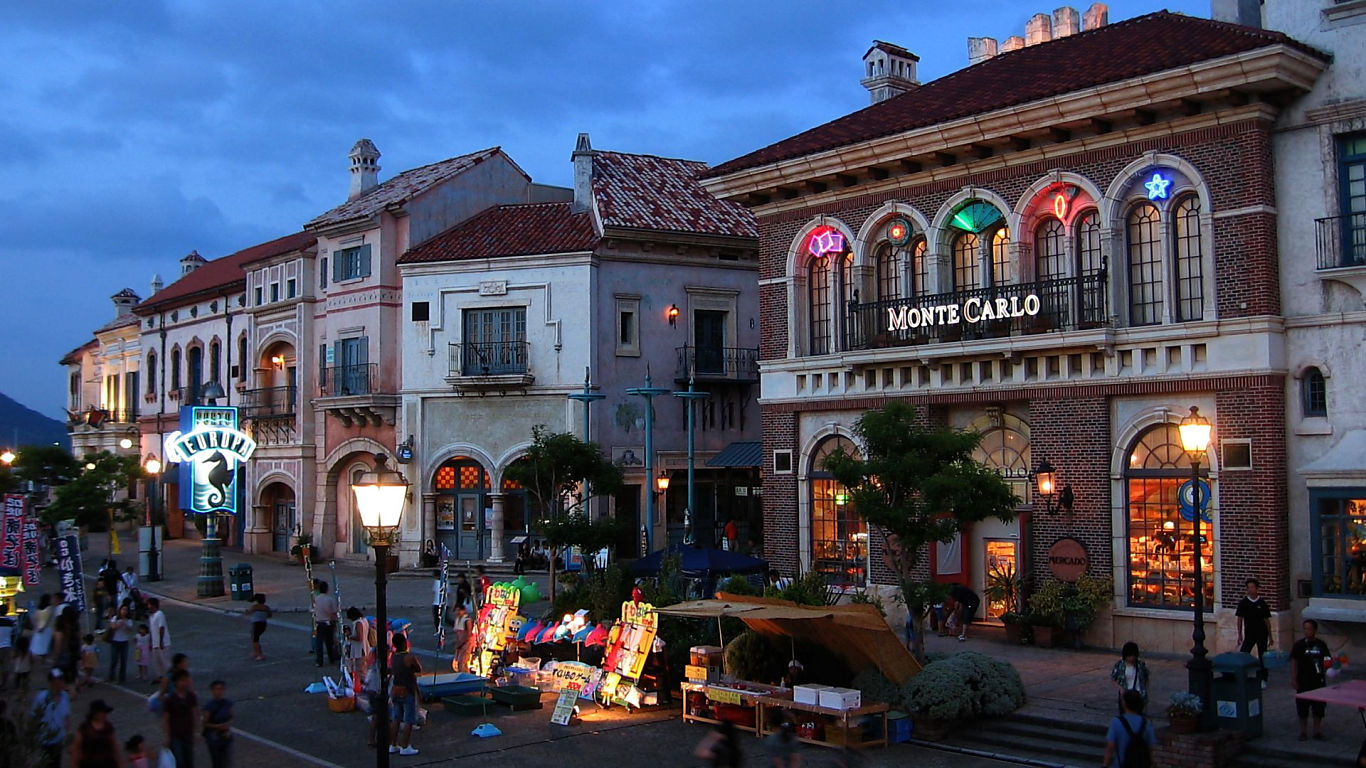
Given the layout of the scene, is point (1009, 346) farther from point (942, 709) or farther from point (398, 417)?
point (398, 417)

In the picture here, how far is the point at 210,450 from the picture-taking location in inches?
1085

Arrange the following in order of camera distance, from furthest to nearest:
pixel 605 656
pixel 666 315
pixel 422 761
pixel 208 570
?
pixel 666 315
pixel 208 570
pixel 605 656
pixel 422 761

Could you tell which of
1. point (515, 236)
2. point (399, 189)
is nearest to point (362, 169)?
point (399, 189)

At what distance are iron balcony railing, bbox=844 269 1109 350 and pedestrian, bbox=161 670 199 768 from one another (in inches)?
616

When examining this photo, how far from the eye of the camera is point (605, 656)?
769 inches

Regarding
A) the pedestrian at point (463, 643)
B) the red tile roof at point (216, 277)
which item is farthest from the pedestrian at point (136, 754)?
the red tile roof at point (216, 277)

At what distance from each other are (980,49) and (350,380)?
77.2 ft

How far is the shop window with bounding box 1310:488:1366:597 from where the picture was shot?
1972 cm

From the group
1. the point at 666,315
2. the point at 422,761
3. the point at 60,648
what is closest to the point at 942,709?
the point at 422,761

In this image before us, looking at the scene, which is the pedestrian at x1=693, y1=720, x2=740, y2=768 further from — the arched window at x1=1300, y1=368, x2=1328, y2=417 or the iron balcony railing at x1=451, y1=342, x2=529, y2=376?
the iron balcony railing at x1=451, y1=342, x2=529, y2=376

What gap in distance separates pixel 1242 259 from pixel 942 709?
9669 millimetres

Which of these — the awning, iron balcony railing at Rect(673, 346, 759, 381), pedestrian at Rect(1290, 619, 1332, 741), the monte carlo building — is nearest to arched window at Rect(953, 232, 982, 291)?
the monte carlo building

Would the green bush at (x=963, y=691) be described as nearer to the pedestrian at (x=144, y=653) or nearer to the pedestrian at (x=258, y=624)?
the pedestrian at (x=258, y=624)

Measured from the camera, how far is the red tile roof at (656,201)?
3944 centimetres
